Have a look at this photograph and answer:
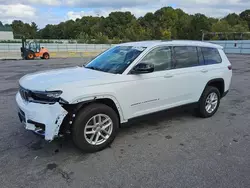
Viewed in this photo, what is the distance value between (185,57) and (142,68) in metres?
1.36

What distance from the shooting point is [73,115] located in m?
3.29

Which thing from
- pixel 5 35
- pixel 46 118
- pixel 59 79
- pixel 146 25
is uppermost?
pixel 146 25

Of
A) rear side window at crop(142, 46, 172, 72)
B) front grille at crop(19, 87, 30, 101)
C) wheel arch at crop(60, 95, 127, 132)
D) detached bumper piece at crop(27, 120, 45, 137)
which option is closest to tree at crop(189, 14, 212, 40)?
rear side window at crop(142, 46, 172, 72)

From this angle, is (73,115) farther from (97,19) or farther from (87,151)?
(97,19)

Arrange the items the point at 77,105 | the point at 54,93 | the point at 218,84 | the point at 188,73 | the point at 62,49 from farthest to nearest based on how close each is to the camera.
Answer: the point at 62,49, the point at 218,84, the point at 188,73, the point at 77,105, the point at 54,93

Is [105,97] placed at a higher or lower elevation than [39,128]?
higher

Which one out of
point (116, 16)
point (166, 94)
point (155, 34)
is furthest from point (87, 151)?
point (116, 16)

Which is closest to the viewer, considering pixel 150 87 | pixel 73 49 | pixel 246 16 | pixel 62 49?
pixel 150 87

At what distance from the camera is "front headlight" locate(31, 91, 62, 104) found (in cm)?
318

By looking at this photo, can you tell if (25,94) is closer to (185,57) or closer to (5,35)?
(185,57)

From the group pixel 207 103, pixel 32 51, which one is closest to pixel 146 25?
pixel 32 51

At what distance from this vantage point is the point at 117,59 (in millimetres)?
4355

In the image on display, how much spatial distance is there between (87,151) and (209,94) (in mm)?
3089

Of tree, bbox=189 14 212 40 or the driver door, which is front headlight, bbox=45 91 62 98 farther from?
tree, bbox=189 14 212 40
